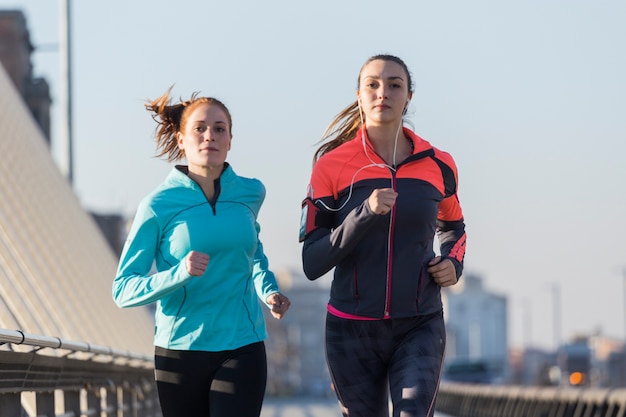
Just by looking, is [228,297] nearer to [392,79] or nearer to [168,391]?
[168,391]

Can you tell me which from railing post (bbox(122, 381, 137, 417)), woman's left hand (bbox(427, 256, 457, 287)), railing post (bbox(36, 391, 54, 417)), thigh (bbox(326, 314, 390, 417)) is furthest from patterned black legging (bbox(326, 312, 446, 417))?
railing post (bbox(122, 381, 137, 417))

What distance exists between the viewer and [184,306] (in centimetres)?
876

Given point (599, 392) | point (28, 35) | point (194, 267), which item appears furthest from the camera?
point (28, 35)

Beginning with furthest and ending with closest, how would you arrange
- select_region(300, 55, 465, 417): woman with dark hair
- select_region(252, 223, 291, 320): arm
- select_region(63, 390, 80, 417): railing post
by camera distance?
select_region(63, 390, 80, 417): railing post < select_region(252, 223, 291, 320): arm < select_region(300, 55, 465, 417): woman with dark hair

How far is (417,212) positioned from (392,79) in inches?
25.2

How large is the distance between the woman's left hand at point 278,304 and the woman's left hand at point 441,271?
0.70 m

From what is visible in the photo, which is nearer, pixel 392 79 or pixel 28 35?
pixel 392 79

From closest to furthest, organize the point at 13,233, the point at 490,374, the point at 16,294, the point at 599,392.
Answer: the point at 16,294 < the point at 13,233 < the point at 599,392 < the point at 490,374

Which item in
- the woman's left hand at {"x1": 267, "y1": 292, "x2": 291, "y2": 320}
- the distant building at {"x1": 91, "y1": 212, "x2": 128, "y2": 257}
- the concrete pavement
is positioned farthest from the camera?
the distant building at {"x1": 91, "y1": 212, "x2": 128, "y2": 257}

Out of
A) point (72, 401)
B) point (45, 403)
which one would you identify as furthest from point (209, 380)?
point (72, 401)

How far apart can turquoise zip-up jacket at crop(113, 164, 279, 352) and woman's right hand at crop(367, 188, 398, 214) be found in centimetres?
75

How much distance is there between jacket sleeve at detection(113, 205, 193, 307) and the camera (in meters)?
8.55

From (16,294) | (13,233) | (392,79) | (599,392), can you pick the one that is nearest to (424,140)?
(392,79)

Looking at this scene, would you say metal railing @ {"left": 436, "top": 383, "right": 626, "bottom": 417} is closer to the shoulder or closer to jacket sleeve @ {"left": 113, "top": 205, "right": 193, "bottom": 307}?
the shoulder
